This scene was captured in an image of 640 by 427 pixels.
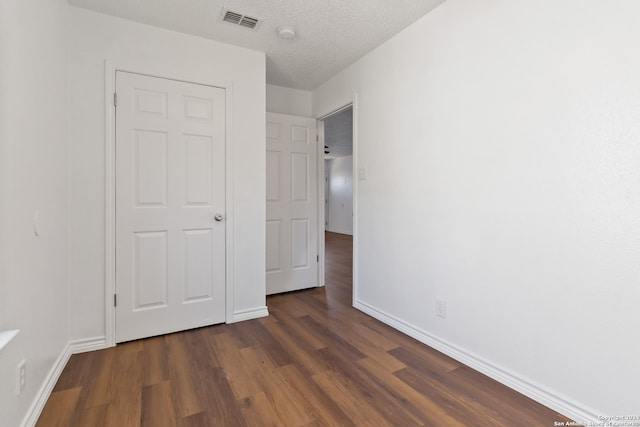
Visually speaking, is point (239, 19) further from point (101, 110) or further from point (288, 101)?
point (288, 101)

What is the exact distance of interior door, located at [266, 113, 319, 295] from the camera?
11.4 ft

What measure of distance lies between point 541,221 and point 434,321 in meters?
1.03

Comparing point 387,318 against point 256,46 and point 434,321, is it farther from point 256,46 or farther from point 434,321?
point 256,46

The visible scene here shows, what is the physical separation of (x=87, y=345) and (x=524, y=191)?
3090 millimetres

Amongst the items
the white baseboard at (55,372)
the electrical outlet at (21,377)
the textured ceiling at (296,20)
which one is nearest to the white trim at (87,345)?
the white baseboard at (55,372)

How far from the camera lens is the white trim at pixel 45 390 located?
1.41 m

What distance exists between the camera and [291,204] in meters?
3.58

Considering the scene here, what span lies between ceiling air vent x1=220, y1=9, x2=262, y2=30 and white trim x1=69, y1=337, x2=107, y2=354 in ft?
8.44

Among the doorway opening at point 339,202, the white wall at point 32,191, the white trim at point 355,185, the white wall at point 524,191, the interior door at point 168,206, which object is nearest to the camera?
the white wall at point 32,191

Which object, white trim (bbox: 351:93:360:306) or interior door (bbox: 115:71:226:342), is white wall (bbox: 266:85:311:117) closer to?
white trim (bbox: 351:93:360:306)


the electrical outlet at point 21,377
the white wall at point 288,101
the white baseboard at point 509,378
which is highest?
the white wall at point 288,101

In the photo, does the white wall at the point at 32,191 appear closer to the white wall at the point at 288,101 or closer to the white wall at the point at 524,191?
the white wall at the point at 288,101

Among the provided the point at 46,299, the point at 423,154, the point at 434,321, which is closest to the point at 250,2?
the point at 423,154

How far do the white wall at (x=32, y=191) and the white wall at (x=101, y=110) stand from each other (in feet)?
0.36
